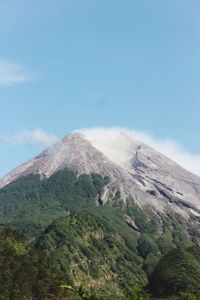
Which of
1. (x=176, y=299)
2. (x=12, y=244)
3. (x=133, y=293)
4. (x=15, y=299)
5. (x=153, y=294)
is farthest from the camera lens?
(x=153, y=294)

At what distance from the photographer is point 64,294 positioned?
391 ft

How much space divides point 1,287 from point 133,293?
58077mm

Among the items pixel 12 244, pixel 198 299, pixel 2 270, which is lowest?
pixel 198 299

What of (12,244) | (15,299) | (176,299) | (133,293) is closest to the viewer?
(15,299)

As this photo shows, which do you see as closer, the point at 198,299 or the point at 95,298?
the point at 95,298

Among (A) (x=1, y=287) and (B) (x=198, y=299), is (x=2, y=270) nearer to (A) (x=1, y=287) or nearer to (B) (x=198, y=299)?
(A) (x=1, y=287)

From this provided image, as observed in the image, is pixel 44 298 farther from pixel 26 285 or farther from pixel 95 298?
pixel 95 298

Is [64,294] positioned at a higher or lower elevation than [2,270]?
lower

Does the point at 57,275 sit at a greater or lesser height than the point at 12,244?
lesser

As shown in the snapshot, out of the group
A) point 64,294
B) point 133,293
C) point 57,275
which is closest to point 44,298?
point 64,294

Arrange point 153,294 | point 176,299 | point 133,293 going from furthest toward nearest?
1. point 153,294
2. point 133,293
3. point 176,299

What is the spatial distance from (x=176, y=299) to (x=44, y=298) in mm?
43233

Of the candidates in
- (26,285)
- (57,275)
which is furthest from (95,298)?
(26,285)

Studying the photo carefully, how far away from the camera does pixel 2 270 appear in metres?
121
